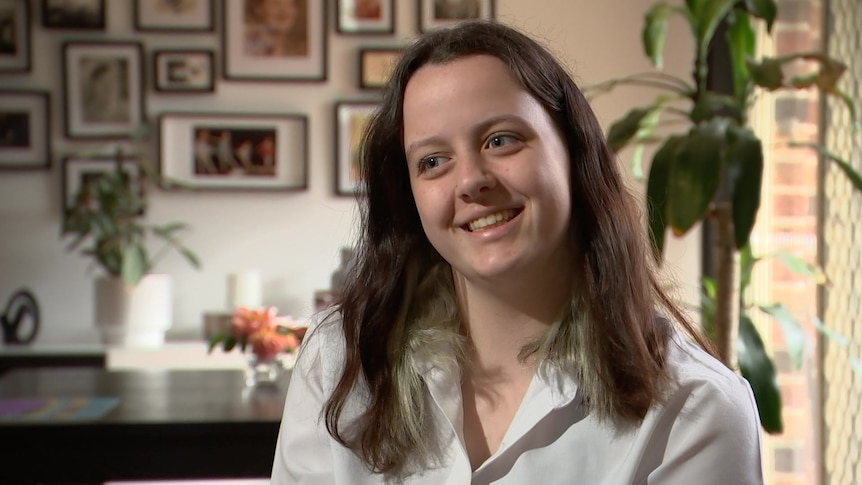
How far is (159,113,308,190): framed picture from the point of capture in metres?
4.17

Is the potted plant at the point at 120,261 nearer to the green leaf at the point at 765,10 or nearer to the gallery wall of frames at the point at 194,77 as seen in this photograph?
the gallery wall of frames at the point at 194,77

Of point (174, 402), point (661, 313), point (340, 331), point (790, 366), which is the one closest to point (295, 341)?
point (174, 402)

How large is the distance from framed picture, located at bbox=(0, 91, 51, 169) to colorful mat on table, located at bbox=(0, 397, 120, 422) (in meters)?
1.93

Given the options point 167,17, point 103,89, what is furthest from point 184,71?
point 103,89

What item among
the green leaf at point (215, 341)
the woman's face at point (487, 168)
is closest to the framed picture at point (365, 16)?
the green leaf at point (215, 341)

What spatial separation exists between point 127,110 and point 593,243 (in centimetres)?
332

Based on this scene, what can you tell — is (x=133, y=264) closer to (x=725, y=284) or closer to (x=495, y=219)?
(x=725, y=284)

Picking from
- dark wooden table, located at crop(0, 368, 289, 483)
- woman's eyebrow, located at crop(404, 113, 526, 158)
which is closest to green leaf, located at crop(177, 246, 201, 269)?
dark wooden table, located at crop(0, 368, 289, 483)

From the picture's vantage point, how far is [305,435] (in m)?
1.29

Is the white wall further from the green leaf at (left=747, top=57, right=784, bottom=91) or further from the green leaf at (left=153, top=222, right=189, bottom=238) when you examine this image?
the green leaf at (left=747, top=57, right=784, bottom=91)

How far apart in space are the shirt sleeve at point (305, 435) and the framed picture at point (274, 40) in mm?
3008

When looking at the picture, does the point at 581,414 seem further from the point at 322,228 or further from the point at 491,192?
the point at 322,228

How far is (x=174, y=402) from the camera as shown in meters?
2.39

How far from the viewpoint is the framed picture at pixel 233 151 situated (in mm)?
4168
